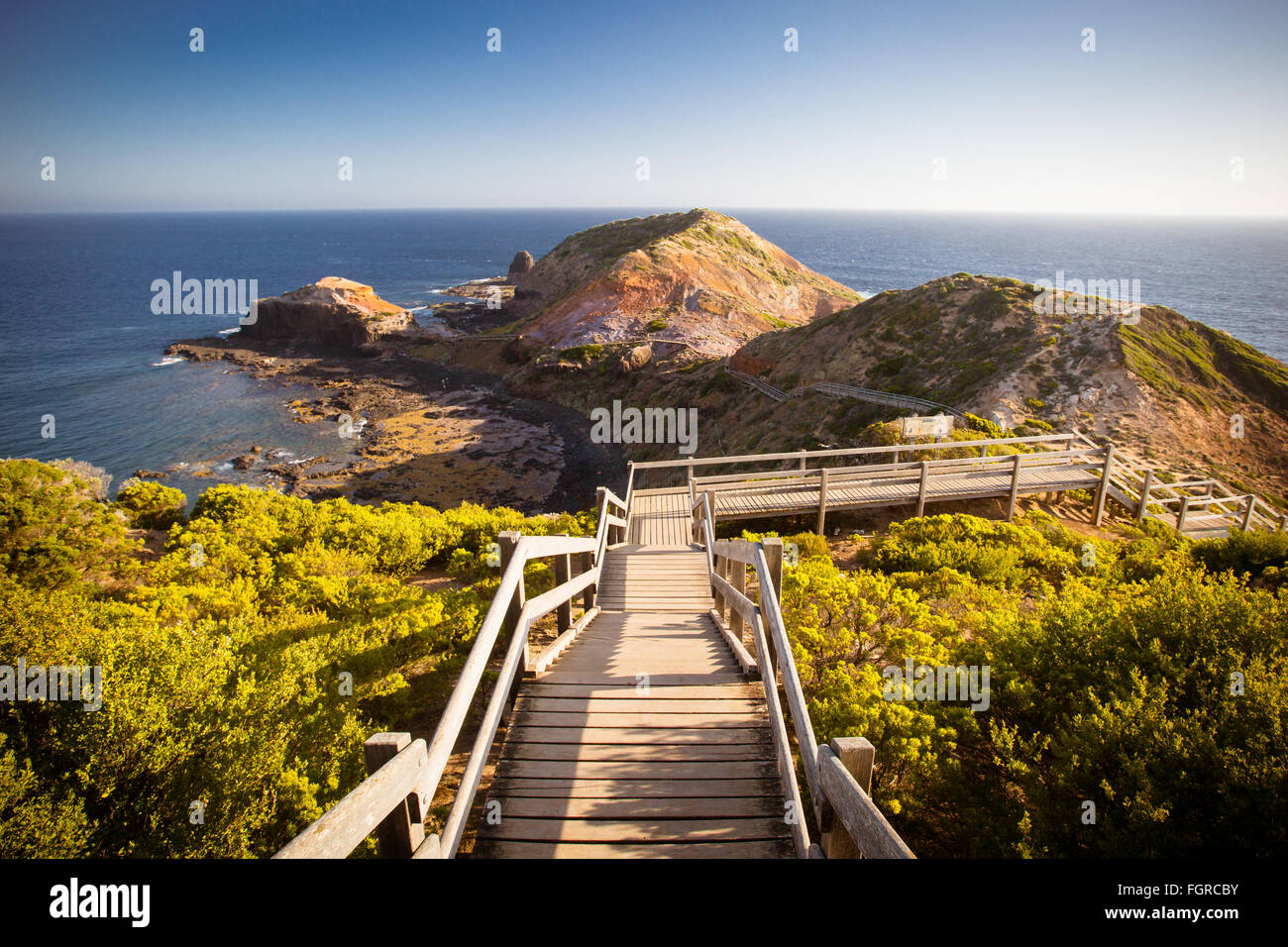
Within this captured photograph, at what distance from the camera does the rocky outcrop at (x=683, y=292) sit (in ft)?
172

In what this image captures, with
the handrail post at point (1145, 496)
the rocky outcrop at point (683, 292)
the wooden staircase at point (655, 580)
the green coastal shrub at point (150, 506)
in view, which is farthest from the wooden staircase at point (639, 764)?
the rocky outcrop at point (683, 292)

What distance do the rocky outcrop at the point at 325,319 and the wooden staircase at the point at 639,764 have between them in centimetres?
6253

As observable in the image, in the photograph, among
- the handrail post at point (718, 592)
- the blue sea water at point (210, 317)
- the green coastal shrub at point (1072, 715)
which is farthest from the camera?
the blue sea water at point (210, 317)

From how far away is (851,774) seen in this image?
2.96 meters

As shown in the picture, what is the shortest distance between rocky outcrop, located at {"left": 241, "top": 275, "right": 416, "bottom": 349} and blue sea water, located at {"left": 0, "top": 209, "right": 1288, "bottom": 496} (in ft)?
30.9

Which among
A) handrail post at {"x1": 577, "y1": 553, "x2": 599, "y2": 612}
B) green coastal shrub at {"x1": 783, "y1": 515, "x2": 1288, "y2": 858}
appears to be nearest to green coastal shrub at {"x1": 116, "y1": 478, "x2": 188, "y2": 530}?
handrail post at {"x1": 577, "y1": 553, "x2": 599, "y2": 612}

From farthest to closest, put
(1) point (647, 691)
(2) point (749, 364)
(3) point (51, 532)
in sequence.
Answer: (2) point (749, 364)
(3) point (51, 532)
(1) point (647, 691)

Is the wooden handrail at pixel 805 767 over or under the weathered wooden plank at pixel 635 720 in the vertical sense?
over

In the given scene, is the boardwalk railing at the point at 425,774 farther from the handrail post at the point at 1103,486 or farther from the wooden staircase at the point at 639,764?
the handrail post at the point at 1103,486

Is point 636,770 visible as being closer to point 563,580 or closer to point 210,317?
point 563,580

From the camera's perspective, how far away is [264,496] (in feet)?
47.5

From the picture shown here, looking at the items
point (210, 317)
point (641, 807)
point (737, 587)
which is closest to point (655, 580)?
point (737, 587)

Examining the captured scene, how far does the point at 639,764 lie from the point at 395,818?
1.79 meters
